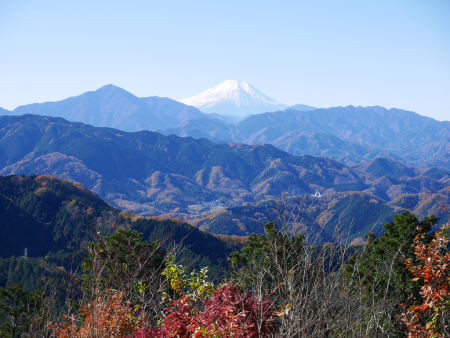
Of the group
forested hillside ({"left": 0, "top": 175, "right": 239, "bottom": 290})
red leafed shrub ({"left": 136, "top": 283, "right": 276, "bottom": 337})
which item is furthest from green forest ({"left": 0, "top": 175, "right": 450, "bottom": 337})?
forested hillside ({"left": 0, "top": 175, "right": 239, "bottom": 290})

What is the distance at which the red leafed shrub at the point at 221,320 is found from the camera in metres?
6.18

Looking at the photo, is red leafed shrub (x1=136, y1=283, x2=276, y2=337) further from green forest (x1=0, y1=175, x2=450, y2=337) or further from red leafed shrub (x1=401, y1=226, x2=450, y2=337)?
red leafed shrub (x1=401, y1=226, x2=450, y2=337)

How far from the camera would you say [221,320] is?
6.62 metres

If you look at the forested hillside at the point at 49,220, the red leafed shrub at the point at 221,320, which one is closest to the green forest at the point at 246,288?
the red leafed shrub at the point at 221,320

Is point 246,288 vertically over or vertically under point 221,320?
under

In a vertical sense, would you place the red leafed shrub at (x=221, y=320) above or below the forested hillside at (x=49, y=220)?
above

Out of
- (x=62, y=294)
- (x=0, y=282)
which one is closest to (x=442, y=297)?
(x=62, y=294)

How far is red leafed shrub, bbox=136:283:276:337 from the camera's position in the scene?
6.18 metres

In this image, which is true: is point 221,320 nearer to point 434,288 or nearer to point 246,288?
point 434,288

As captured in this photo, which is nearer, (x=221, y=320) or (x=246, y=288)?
(x=221, y=320)

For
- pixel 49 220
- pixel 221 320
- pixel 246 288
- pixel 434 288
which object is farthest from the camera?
pixel 49 220

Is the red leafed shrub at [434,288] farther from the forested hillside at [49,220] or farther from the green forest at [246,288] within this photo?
the forested hillside at [49,220]

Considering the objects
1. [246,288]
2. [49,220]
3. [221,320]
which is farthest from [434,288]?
[49,220]

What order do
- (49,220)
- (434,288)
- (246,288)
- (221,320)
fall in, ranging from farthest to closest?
(49,220) < (246,288) < (434,288) < (221,320)
